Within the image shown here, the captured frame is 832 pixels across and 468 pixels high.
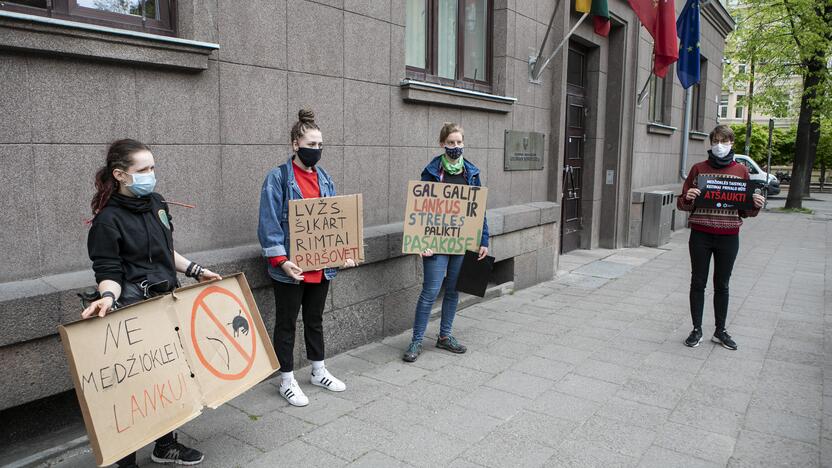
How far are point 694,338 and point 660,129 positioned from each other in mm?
8499

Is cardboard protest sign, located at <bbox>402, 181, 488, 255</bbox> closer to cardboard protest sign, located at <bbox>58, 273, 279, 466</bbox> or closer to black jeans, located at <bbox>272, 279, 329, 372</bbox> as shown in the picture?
black jeans, located at <bbox>272, 279, 329, 372</bbox>

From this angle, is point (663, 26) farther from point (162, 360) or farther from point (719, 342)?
point (162, 360)

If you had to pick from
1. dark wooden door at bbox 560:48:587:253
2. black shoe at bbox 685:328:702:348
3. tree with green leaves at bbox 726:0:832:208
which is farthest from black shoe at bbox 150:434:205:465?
tree with green leaves at bbox 726:0:832:208

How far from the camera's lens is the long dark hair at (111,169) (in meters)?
3.04

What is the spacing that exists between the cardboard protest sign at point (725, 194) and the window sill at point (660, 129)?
750 centimetres

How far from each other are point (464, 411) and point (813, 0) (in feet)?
67.8

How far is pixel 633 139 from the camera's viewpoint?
37.9ft

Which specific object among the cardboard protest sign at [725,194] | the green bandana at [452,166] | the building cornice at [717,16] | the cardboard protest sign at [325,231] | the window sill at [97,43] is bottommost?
the cardboard protest sign at [325,231]

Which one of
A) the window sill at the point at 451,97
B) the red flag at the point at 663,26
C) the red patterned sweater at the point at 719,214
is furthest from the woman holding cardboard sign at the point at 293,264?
the red flag at the point at 663,26

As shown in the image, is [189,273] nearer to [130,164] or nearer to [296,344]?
[130,164]

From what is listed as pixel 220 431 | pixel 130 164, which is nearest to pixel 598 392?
pixel 220 431

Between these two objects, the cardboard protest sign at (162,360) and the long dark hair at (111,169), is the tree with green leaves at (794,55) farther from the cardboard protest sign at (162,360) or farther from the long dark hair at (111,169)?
the long dark hair at (111,169)

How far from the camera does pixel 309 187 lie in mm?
4309

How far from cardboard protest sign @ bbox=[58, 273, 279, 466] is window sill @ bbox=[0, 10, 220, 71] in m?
1.49
